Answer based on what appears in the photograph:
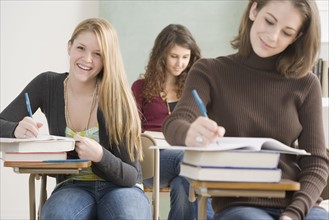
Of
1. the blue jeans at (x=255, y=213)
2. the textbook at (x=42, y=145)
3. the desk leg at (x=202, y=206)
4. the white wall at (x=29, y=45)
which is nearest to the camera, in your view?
the blue jeans at (x=255, y=213)

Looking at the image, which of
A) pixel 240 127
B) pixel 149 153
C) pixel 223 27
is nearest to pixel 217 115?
pixel 240 127

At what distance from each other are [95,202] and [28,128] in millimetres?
358

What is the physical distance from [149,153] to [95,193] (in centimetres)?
72

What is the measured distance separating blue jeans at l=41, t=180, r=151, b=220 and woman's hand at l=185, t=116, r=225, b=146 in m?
0.59

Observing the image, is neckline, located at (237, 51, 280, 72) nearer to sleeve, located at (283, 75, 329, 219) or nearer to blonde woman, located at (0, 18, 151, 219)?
sleeve, located at (283, 75, 329, 219)

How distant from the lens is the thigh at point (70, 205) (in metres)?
2.10

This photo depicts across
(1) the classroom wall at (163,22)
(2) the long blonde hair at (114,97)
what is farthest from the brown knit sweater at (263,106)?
(1) the classroom wall at (163,22)

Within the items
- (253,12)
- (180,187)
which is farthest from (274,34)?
(180,187)

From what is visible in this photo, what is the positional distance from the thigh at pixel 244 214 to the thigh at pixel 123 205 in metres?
0.44

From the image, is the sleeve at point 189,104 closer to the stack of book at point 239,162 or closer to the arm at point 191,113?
the arm at point 191,113

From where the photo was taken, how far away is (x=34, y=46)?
4.33 meters

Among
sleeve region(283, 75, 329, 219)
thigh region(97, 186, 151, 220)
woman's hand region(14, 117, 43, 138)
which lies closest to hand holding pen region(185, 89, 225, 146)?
sleeve region(283, 75, 329, 219)

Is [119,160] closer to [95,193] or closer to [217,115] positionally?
[95,193]

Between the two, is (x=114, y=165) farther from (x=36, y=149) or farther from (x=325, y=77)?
(x=325, y=77)
